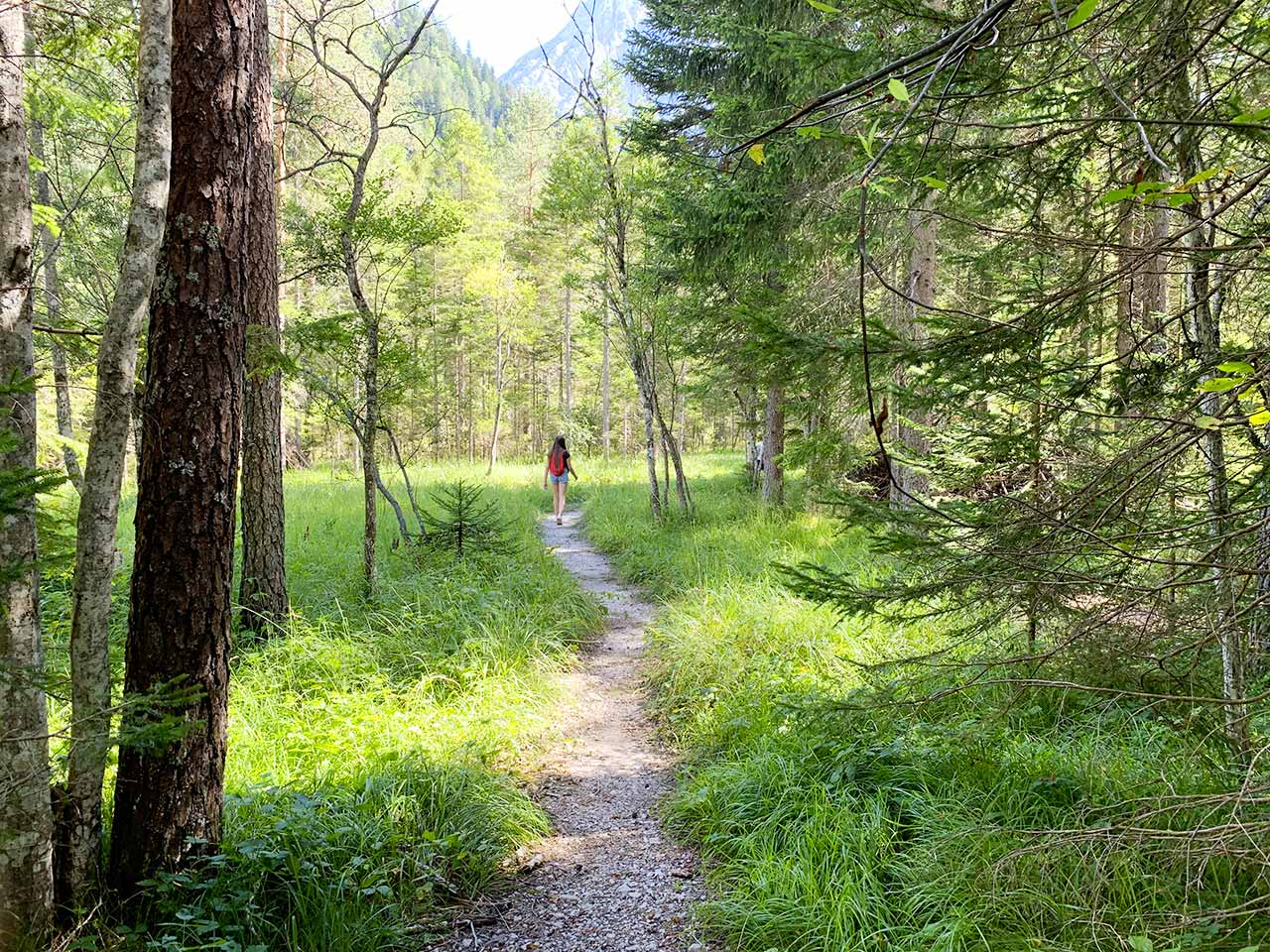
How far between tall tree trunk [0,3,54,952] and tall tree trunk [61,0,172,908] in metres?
0.14

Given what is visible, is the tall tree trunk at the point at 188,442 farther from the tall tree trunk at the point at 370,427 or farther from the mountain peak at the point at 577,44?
the mountain peak at the point at 577,44

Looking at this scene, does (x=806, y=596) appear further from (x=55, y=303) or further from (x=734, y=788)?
(x=55, y=303)

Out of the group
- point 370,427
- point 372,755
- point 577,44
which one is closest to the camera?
point 372,755

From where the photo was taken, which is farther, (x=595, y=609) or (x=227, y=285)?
(x=595, y=609)

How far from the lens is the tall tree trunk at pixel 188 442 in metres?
2.96

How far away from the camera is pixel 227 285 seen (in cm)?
306

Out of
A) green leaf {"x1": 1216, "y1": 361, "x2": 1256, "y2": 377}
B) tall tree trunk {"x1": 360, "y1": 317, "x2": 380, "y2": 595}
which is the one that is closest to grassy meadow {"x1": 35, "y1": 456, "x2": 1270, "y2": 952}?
tall tree trunk {"x1": 360, "y1": 317, "x2": 380, "y2": 595}

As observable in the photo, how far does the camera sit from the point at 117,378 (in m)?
2.63

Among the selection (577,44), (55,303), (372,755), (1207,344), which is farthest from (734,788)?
(55,303)

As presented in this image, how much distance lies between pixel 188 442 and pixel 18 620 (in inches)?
34.6

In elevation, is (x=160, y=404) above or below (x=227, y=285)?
below

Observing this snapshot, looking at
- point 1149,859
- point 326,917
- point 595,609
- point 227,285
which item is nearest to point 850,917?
point 1149,859

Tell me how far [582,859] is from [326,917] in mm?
1426

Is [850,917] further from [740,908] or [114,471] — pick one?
[114,471]
